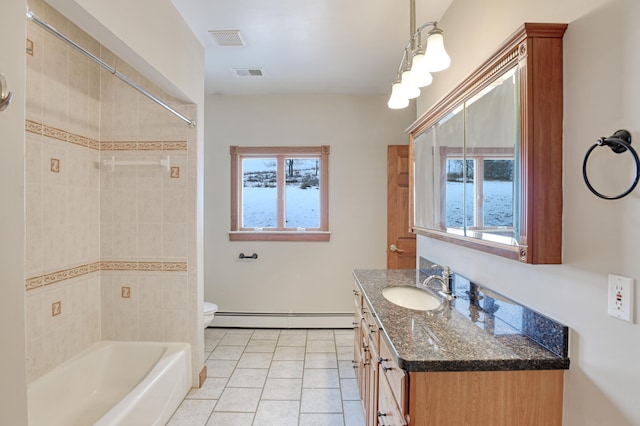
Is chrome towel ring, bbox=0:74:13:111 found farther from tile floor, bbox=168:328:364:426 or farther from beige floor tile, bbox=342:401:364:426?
beige floor tile, bbox=342:401:364:426

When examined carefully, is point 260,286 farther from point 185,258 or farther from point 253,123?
point 253,123

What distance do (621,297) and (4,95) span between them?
5.01 feet

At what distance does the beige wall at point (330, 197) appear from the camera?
3.56 meters

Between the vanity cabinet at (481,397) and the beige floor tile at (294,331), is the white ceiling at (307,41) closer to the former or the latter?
the vanity cabinet at (481,397)

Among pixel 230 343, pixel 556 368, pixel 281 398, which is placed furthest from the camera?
pixel 230 343

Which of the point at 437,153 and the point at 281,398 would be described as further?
the point at 281,398

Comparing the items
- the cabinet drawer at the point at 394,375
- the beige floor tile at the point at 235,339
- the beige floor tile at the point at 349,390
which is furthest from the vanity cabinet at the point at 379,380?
the beige floor tile at the point at 235,339

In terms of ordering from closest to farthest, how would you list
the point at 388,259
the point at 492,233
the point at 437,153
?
the point at 492,233 < the point at 437,153 < the point at 388,259

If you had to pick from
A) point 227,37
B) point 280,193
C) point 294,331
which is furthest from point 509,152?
point 294,331

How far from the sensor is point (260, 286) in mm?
3578

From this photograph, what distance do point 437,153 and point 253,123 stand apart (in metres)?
2.23

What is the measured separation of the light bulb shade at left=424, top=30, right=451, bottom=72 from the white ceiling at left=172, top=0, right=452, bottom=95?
0.69m

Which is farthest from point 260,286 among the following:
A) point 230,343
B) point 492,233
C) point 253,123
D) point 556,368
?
point 556,368

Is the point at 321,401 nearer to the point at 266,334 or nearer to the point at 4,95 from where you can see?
the point at 266,334
